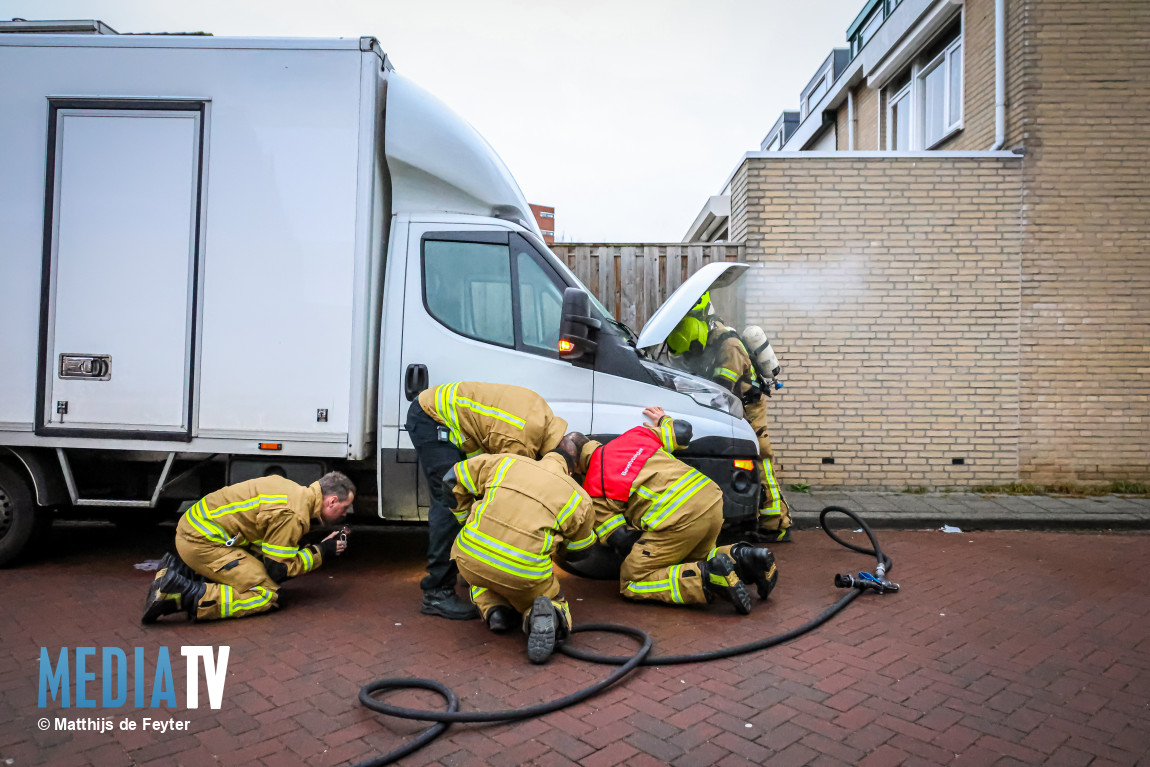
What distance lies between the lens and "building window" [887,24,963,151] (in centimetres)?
1055

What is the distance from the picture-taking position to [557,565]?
5.60m

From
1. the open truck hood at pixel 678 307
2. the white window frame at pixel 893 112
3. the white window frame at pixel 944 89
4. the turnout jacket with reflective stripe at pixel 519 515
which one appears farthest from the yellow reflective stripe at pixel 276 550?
the white window frame at pixel 893 112

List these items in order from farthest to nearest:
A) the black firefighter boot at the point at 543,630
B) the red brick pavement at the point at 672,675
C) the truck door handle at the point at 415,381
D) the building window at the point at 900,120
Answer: the building window at the point at 900,120, the truck door handle at the point at 415,381, the black firefighter boot at the point at 543,630, the red brick pavement at the point at 672,675

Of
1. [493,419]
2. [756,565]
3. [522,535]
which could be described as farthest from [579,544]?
[756,565]

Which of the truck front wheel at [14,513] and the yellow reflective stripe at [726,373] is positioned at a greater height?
the yellow reflective stripe at [726,373]

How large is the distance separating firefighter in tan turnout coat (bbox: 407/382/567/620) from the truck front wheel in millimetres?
2809

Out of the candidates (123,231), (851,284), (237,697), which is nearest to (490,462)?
(237,697)

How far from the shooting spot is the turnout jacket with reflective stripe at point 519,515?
148 inches

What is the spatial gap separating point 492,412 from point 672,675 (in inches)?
68.3

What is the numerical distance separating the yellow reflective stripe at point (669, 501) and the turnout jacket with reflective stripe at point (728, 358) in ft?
6.56

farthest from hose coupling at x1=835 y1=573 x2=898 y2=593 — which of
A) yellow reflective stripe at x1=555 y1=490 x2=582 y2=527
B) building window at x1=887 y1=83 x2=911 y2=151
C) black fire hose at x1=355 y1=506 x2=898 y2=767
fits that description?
building window at x1=887 y1=83 x2=911 y2=151

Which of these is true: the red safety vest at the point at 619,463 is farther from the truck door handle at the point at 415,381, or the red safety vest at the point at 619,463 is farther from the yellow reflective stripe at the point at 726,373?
the yellow reflective stripe at the point at 726,373

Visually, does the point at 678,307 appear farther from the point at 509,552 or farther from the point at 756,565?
the point at 509,552

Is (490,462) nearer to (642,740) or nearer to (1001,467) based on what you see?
(642,740)
